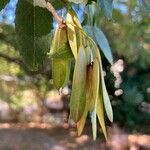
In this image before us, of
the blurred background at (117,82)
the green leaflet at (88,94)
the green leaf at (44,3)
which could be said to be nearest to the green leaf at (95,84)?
the green leaflet at (88,94)

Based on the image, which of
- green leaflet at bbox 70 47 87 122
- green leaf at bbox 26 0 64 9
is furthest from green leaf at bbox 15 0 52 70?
green leaflet at bbox 70 47 87 122

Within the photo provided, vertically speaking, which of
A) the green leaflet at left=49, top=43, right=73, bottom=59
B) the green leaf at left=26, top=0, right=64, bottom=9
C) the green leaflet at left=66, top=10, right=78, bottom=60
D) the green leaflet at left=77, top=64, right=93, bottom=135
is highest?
the green leaf at left=26, top=0, right=64, bottom=9

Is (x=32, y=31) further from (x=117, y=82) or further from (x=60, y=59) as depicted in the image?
(x=117, y=82)

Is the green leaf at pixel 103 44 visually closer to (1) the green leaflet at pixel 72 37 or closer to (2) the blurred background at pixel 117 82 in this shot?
(1) the green leaflet at pixel 72 37

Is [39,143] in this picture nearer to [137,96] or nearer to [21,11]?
[137,96]

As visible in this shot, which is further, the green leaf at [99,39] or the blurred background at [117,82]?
the blurred background at [117,82]

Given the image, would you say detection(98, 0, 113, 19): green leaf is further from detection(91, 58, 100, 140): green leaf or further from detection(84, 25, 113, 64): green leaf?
detection(91, 58, 100, 140): green leaf

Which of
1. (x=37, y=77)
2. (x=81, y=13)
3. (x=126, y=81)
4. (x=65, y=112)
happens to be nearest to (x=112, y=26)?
(x=126, y=81)
